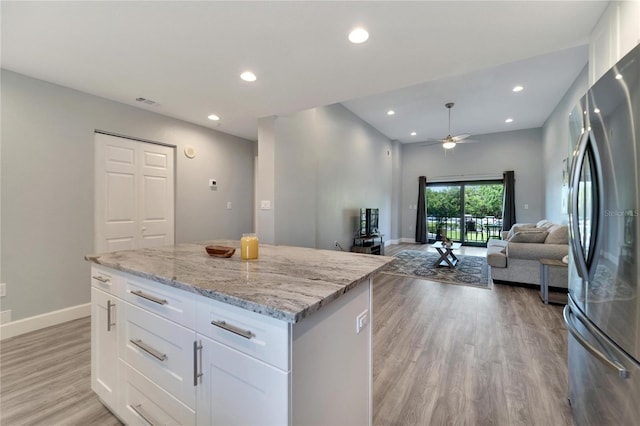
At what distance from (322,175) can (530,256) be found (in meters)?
3.52

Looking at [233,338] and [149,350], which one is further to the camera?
[149,350]

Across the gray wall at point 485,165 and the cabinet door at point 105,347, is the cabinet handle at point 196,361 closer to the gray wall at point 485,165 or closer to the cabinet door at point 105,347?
the cabinet door at point 105,347

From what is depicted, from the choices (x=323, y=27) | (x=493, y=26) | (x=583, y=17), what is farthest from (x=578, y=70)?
(x=323, y=27)

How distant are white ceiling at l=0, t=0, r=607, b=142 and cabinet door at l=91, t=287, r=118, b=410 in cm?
195

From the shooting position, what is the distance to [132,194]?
3.69 meters

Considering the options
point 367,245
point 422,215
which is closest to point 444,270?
point 367,245

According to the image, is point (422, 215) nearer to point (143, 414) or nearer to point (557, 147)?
point (557, 147)

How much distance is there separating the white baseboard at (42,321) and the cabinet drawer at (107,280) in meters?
1.97

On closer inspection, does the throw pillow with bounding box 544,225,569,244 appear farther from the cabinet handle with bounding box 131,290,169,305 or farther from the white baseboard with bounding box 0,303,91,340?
the white baseboard with bounding box 0,303,91,340

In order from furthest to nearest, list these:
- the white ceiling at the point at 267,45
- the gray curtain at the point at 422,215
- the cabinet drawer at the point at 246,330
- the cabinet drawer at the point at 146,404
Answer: the gray curtain at the point at 422,215
the white ceiling at the point at 267,45
the cabinet drawer at the point at 146,404
the cabinet drawer at the point at 246,330

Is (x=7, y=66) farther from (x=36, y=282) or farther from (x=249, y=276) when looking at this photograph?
(x=249, y=276)

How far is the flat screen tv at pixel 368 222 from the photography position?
6.00m

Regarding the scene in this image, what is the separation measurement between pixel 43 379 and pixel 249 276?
2.09 m

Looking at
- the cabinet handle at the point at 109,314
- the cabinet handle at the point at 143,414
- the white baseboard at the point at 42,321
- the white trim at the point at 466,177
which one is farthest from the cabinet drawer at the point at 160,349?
the white trim at the point at 466,177
